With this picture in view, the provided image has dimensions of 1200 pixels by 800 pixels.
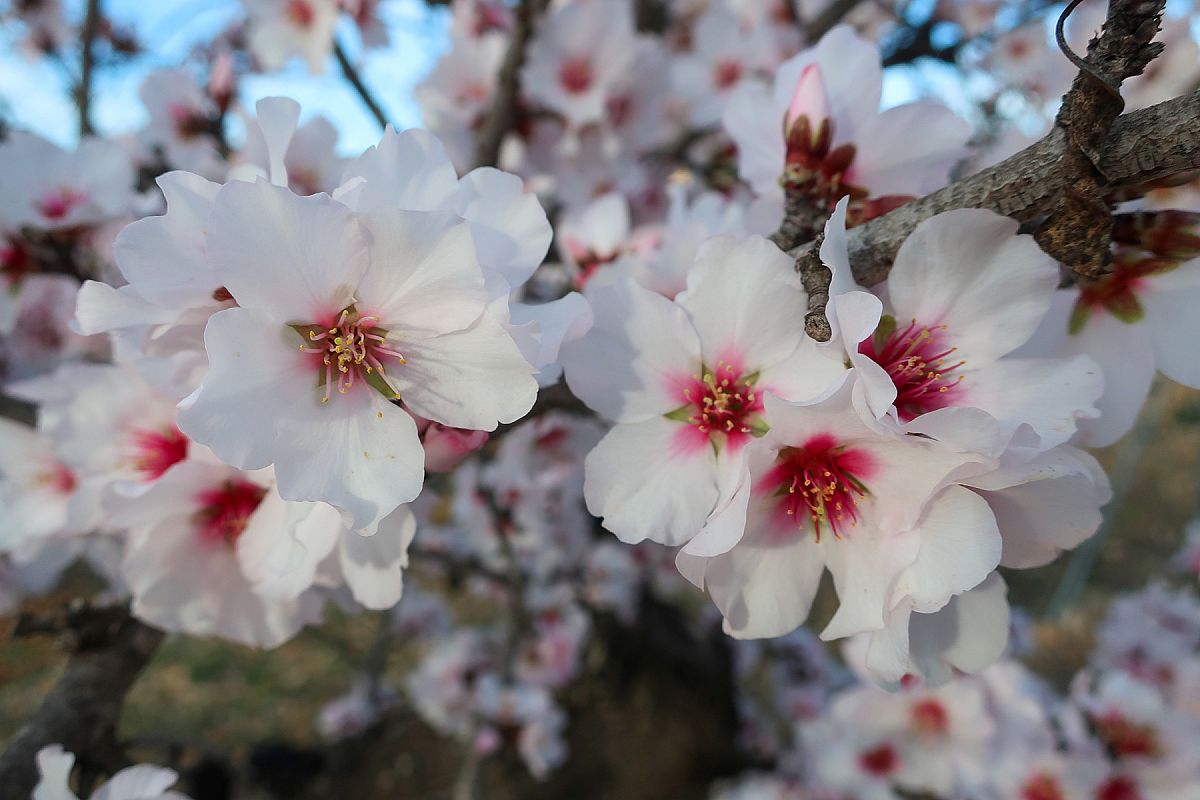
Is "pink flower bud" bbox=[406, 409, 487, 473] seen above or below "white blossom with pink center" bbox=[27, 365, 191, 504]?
above

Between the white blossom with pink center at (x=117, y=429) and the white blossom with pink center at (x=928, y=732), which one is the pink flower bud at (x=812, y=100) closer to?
the white blossom with pink center at (x=117, y=429)

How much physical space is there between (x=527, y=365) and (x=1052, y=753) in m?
→ 1.82

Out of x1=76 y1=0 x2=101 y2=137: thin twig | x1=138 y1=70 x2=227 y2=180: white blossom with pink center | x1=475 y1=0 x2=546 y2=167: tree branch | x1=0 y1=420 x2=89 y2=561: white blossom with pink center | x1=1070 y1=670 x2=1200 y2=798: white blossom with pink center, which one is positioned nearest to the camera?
x1=0 y1=420 x2=89 y2=561: white blossom with pink center

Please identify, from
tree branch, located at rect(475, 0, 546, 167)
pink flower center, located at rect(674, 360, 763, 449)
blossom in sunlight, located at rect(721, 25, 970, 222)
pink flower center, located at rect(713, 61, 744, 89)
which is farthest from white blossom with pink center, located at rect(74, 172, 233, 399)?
pink flower center, located at rect(713, 61, 744, 89)

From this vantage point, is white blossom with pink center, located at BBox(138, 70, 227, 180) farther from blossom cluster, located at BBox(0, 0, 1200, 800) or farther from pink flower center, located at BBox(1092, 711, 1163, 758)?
pink flower center, located at BBox(1092, 711, 1163, 758)

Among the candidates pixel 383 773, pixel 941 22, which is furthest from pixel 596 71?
pixel 383 773

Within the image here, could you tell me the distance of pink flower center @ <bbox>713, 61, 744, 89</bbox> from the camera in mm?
2246

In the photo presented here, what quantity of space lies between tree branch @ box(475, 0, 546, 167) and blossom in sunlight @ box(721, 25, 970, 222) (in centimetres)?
110

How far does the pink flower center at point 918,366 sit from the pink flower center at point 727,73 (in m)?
1.82

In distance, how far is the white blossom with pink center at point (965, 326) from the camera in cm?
60

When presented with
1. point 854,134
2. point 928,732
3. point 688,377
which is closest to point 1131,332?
point 854,134

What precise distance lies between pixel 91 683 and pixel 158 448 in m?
0.37

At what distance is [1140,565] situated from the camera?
6.77 meters

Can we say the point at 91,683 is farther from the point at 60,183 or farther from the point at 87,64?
the point at 87,64
